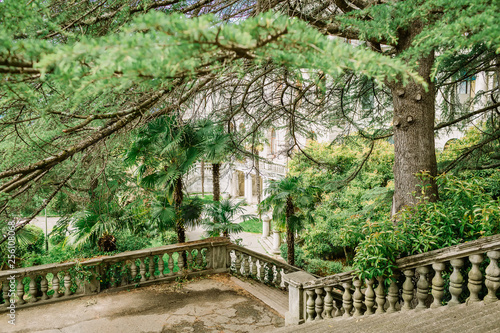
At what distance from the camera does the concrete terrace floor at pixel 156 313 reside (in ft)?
16.9

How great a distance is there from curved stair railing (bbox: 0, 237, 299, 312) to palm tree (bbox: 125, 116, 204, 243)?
0.93 metres

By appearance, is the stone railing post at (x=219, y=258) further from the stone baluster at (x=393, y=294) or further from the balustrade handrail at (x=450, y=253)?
the stone baluster at (x=393, y=294)

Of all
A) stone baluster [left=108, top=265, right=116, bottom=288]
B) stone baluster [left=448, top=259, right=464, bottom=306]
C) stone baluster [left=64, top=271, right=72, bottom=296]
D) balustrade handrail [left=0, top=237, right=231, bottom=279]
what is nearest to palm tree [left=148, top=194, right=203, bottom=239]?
balustrade handrail [left=0, top=237, right=231, bottom=279]

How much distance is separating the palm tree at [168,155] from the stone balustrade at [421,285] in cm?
367

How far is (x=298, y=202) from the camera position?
27.9 ft

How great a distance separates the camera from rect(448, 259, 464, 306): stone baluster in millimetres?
3098

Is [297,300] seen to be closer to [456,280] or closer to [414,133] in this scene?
[456,280]

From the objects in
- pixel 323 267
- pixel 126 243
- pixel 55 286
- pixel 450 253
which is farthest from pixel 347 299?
pixel 323 267

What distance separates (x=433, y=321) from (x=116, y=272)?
586 centimetres

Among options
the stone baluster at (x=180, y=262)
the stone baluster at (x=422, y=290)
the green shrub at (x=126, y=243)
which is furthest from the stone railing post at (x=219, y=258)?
the stone baluster at (x=422, y=290)

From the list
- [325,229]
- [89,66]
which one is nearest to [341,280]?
[89,66]

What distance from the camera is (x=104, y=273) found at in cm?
654

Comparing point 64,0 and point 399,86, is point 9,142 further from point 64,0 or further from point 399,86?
point 399,86

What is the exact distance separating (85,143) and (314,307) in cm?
359
